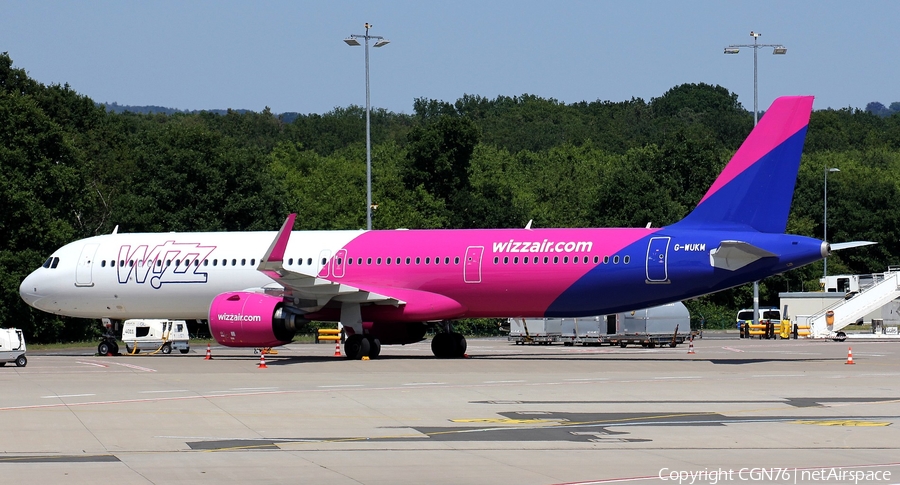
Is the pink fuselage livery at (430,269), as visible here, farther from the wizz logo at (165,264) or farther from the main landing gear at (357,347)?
the main landing gear at (357,347)

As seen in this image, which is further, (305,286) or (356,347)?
(356,347)

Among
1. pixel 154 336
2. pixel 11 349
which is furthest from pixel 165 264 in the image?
pixel 154 336

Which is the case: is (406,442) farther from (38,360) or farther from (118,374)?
(38,360)

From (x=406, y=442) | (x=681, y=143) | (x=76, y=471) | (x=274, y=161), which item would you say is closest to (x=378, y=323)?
(x=406, y=442)

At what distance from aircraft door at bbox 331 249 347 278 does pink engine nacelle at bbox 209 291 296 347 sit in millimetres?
2604

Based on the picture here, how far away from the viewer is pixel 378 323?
3672 centimetres

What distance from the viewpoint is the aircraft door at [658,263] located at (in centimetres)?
3269

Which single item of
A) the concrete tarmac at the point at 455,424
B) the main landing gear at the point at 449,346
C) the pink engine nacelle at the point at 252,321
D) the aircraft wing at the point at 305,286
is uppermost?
the aircraft wing at the point at 305,286

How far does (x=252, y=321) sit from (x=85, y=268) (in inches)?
322

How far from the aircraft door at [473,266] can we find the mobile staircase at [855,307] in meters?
26.7

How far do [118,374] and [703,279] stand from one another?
15511 millimetres

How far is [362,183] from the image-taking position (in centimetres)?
10344

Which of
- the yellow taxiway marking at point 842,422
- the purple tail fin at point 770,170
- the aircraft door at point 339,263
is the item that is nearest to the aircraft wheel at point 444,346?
the aircraft door at point 339,263

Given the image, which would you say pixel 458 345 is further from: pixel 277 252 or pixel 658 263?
pixel 658 263
